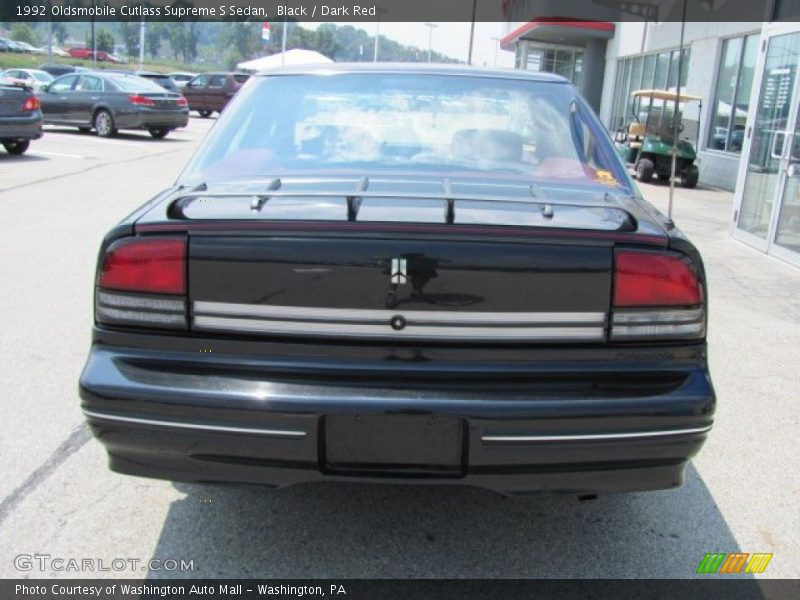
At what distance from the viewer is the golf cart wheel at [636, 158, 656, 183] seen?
14.9 m

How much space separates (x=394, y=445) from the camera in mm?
2283

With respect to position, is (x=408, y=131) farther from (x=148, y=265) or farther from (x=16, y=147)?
(x=16, y=147)

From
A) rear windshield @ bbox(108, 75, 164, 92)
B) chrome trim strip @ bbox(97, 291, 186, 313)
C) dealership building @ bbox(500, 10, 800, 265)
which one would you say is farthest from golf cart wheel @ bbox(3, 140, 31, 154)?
chrome trim strip @ bbox(97, 291, 186, 313)

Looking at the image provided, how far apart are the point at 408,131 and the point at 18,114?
40.1 feet

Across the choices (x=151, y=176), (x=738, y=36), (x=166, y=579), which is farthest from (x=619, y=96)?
(x=166, y=579)

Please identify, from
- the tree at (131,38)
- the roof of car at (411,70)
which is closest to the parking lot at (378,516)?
the roof of car at (411,70)

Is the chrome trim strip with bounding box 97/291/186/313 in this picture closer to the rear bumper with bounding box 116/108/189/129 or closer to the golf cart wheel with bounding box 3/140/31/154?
the golf cart wheel with bounding box 3/140/31/154

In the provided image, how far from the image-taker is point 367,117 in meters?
3.35

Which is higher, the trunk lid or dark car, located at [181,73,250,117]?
dark car, located at [181,73,250,117]

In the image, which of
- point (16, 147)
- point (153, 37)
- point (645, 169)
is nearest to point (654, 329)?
point (645, 169)

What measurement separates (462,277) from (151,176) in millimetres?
11123

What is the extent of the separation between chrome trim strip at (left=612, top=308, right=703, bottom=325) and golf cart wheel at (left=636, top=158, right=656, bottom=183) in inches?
523

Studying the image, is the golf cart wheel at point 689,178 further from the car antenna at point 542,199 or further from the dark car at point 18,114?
the car antenna at point 542,199

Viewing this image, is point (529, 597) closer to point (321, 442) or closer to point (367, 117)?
point (321, 442)
